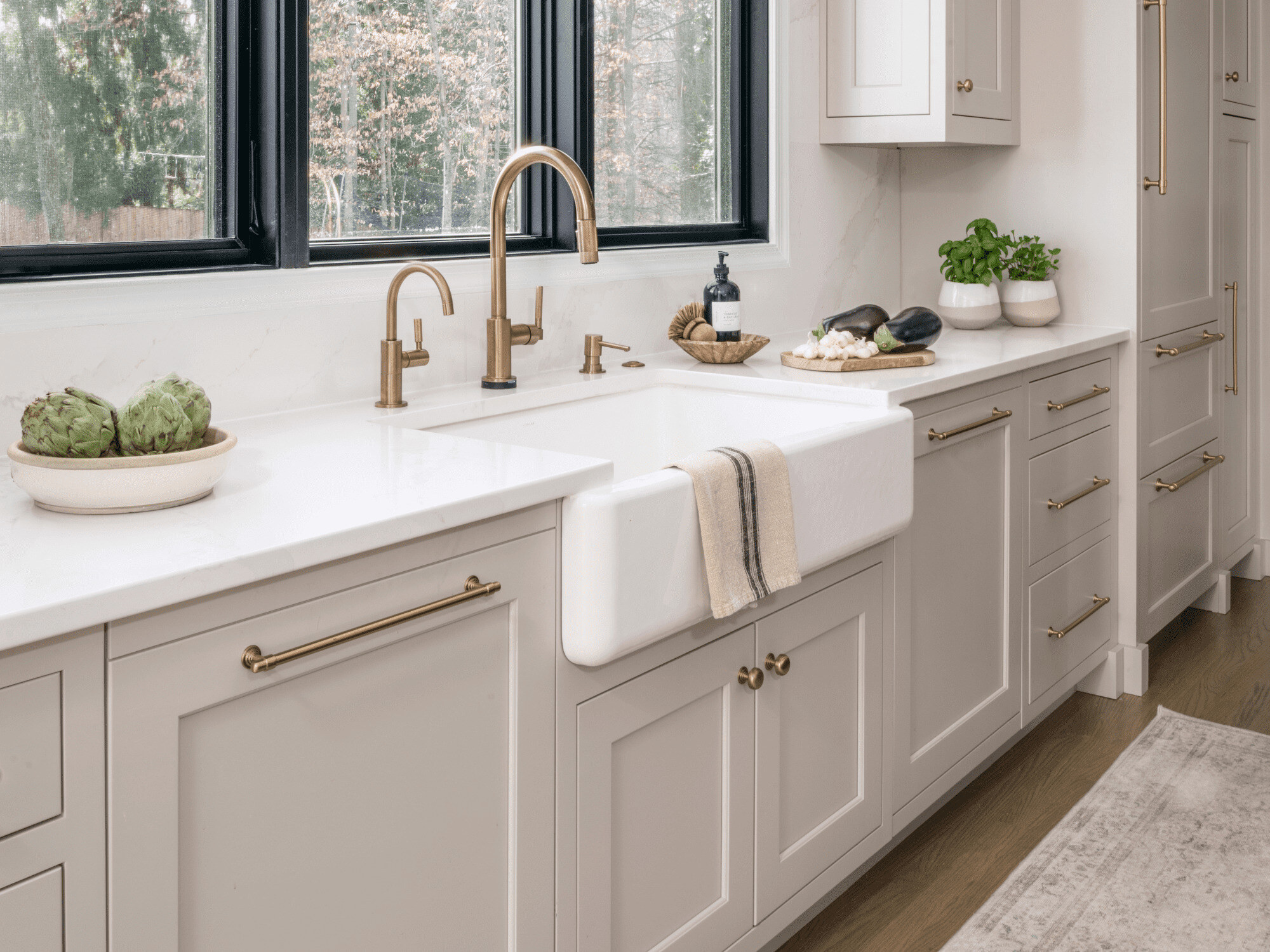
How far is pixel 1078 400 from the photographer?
276 centimetres

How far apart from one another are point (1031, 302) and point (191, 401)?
2.34 metres

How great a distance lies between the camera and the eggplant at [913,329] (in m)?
2.43

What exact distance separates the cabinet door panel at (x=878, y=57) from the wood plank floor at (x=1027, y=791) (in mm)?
1554

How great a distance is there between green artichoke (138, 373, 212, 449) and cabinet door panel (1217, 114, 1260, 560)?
10.6 feet

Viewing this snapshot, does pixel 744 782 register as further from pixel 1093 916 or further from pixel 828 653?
pixel 1093 916

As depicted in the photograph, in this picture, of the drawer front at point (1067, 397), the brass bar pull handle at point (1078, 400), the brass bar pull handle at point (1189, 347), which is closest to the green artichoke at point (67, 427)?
the drawer front at point (1067, 397)

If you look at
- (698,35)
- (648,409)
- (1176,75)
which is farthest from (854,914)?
(1176,75)

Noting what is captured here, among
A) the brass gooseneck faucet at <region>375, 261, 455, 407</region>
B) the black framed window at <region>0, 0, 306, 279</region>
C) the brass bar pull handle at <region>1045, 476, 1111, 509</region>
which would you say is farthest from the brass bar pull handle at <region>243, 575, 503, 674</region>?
the brass bar pull handle at <region>1045, 476, 1111, 509</region>

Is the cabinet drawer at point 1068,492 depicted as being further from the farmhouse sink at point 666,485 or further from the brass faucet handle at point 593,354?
the brass faucet handle at point 593,354

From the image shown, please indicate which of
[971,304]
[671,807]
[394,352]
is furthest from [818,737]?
[971,304]

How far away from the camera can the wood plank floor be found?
2.08m

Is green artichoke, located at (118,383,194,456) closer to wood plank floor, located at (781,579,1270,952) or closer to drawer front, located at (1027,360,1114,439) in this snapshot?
wood plank floor, located at (781,579,1270,952)

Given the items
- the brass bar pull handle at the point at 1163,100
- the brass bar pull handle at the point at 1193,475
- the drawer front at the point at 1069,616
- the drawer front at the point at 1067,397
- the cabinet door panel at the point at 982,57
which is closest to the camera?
the drawer front at the point at 1067,397

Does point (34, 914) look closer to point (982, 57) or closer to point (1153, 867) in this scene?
point (1153, 867)
